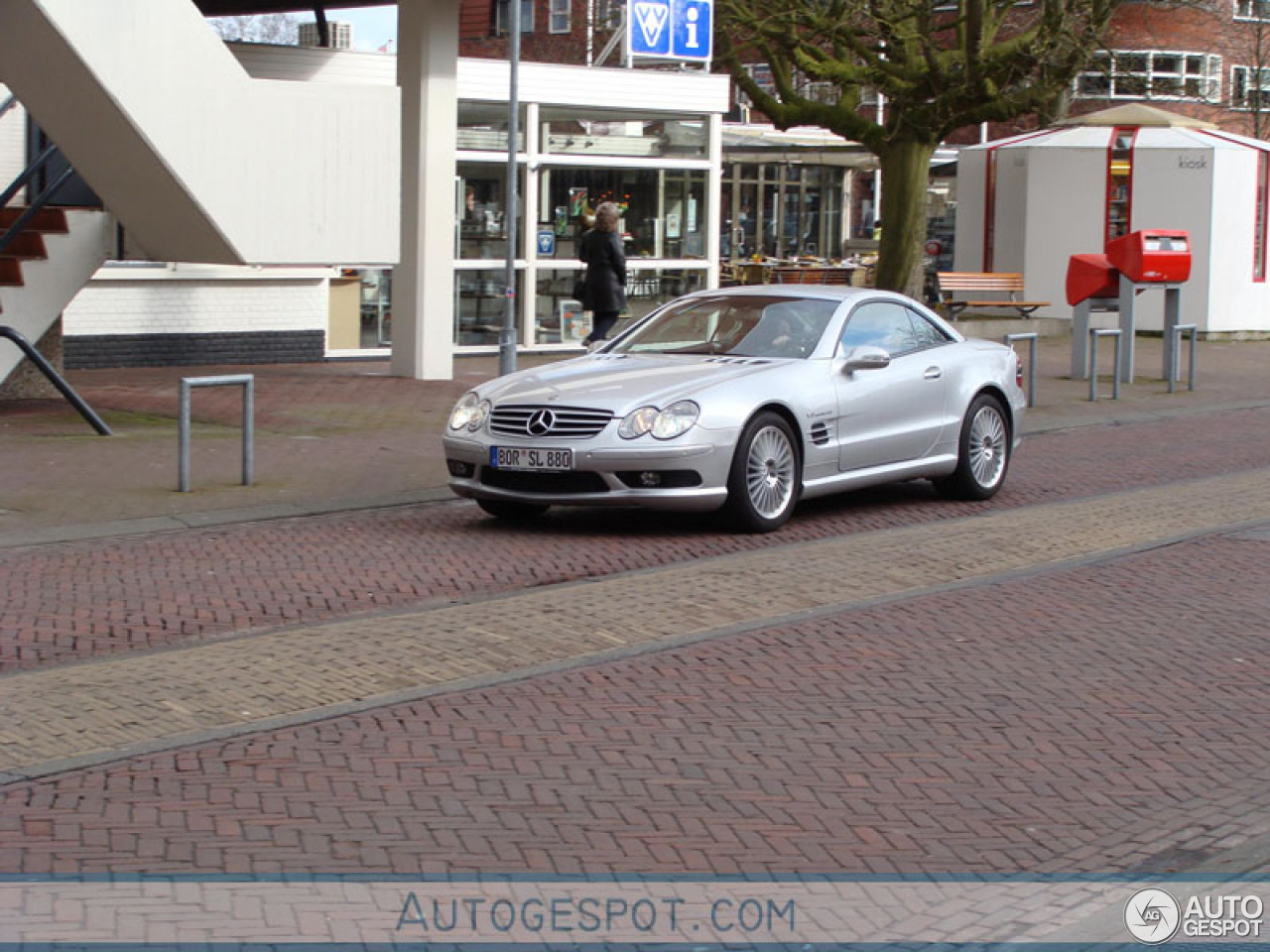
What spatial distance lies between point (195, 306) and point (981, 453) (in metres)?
10.7

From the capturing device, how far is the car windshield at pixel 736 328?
457 inches

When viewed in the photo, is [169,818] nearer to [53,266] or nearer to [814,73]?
[53,266]

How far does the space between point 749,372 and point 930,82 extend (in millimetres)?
15849

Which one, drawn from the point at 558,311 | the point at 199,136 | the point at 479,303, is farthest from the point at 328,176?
the point at 558,311

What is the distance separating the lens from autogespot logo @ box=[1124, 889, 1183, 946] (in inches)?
183

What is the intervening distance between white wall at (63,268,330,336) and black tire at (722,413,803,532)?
1068 centimetres

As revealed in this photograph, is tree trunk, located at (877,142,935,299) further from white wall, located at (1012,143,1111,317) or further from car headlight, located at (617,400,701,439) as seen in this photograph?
car headlight, located at (617,400,701,439)

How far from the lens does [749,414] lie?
10609 mm

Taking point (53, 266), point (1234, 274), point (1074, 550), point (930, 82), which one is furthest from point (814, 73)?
point (1074, 550)

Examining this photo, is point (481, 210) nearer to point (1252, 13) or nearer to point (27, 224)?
point (27, 224)

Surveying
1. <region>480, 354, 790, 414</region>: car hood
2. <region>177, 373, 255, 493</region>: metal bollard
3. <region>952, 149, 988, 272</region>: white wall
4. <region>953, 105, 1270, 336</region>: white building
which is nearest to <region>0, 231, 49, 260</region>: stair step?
<region>177, 373, 255, 493</region>: metal bollard

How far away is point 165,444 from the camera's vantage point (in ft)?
45.9

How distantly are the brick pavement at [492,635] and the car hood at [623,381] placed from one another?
1104 millimetres

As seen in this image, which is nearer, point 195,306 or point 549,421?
point 549,421
